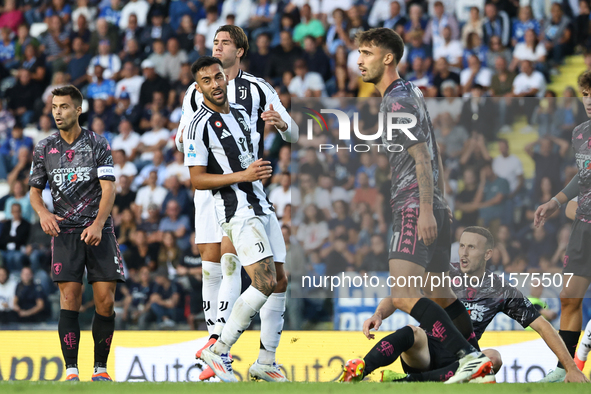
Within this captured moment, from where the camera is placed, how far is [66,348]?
5961 mm

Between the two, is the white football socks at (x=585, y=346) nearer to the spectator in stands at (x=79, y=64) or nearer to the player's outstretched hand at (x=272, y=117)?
the player's outstretched hand at (x=272, y=117)

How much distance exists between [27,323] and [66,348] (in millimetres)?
4468

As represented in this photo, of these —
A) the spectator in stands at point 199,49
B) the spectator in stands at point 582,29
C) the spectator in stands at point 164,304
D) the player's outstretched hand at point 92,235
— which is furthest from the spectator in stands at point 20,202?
the spectator in stands at point 582,29

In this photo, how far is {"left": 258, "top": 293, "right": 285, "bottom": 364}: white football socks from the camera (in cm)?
587

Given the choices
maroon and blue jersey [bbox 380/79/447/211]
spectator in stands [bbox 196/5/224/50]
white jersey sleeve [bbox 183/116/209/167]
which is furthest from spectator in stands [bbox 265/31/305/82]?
maroon and blue jersey [bbox 380/79/447/211]

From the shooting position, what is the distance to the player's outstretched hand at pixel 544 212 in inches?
245

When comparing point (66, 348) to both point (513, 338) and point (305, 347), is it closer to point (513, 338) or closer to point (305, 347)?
point (305, 347)

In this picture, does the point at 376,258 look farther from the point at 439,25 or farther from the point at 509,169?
the point at 439,25

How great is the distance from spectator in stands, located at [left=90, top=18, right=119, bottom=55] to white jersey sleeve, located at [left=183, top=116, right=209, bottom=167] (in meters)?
9.46

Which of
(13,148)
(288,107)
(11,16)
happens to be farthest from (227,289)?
(11,16)

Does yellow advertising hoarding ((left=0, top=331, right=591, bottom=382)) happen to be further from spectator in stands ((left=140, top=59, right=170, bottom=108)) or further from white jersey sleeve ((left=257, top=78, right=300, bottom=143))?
spectator in stands ((left=140, top=59, right=170, bottom=108))

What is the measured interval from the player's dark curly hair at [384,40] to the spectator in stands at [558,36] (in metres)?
7.23

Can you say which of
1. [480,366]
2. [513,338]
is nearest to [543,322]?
[480,366]

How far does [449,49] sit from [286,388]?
29.1 feet
